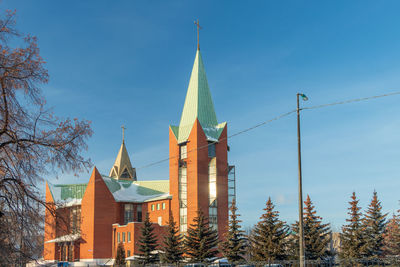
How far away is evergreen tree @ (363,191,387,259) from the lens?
4488 cm

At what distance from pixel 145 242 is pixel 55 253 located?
87.7ft

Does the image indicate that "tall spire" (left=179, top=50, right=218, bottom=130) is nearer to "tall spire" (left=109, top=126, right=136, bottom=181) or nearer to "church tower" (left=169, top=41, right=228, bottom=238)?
"church tower" (left=169, top=41, right=228, bottom=238)

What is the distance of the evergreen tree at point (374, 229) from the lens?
44.9m

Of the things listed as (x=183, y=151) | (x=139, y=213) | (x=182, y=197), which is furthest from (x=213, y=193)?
(x=139, y=213)

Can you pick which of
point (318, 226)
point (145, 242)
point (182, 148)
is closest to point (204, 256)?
point (145, 242)

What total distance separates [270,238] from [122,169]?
177 ft

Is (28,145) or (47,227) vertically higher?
(28,145)

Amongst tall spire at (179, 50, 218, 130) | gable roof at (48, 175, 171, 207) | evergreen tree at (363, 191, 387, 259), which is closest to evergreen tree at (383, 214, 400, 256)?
evergreen tree at (363, 191, 387, 259)

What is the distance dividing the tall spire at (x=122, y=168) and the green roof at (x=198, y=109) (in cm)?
2828

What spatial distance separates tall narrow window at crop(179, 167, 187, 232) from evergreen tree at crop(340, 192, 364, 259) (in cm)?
2317

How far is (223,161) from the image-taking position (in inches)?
2549

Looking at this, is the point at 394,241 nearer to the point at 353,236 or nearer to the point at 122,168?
the point at 353,236

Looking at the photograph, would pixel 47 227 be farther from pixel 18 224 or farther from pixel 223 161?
pixel 223 161

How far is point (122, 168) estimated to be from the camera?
302 feet
